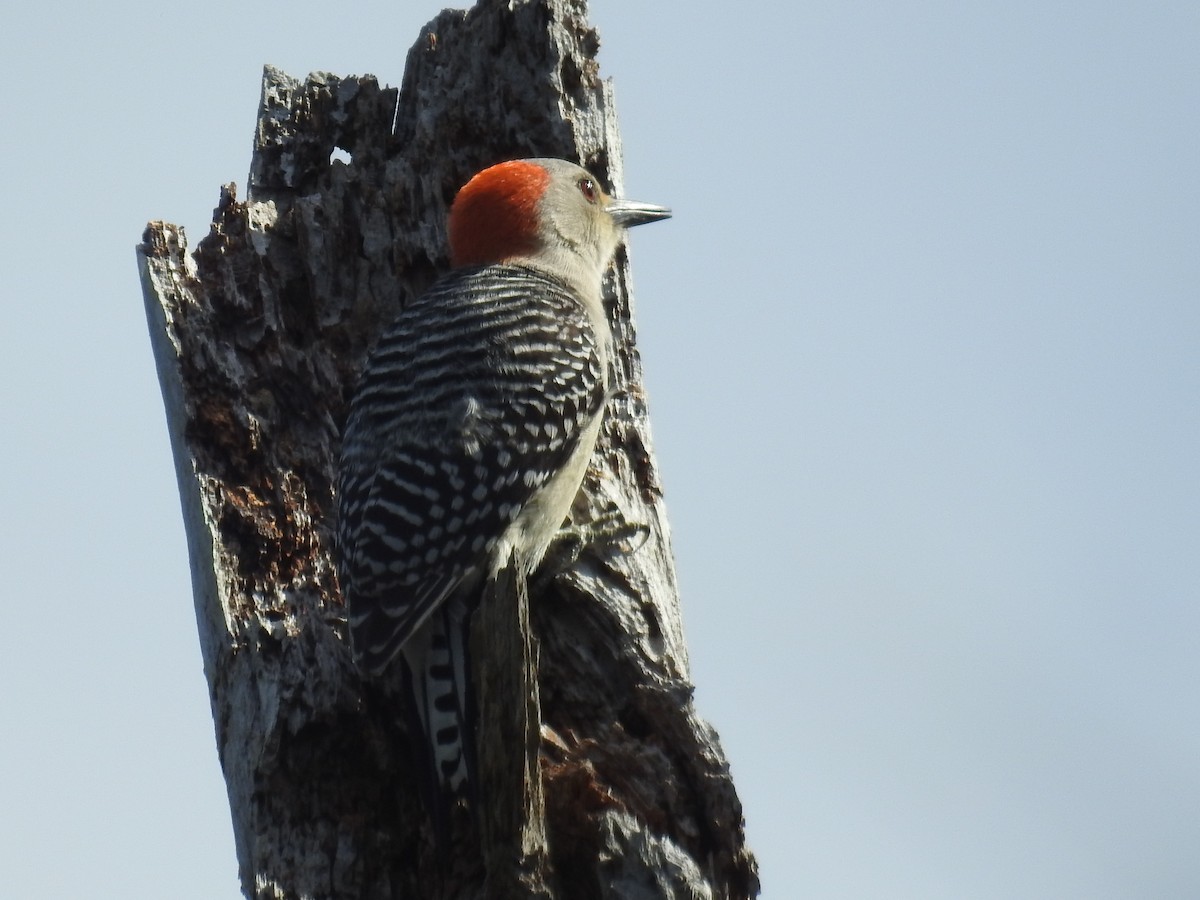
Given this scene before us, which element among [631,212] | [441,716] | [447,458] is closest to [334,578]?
[447,458]

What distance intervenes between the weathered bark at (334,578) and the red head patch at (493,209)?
0.59 feet

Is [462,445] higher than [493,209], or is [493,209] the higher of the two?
[493,209]

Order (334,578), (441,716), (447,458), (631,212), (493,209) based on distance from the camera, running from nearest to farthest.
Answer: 1. (441,716)
2. (447,458)
3. (334,578)
4. (493,209)
5. (631,212)

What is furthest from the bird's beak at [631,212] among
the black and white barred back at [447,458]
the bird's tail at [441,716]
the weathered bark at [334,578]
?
the bird's tail at [441,716]

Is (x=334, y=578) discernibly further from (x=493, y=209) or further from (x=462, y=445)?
(x=493, y=209)

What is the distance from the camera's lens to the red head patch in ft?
20.1

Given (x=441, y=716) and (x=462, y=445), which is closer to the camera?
(x=441, y=716)

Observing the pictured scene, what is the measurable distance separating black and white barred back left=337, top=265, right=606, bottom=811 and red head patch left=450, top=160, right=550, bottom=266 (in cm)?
21

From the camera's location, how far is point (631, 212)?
6816mm

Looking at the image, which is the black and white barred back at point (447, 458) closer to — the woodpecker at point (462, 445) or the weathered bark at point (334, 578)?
the woodpecker at point (462, 445)

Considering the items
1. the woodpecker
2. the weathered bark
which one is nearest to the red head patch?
the woodpecker

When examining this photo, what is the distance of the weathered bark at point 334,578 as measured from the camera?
4.53 m

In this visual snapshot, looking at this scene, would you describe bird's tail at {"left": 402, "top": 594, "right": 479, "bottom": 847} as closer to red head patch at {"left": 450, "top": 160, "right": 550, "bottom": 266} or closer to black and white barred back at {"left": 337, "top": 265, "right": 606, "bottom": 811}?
black and white barred back at {"left": 337, "top": 265, "right": 606, "bottom": 811}

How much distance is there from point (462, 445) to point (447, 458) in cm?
7
